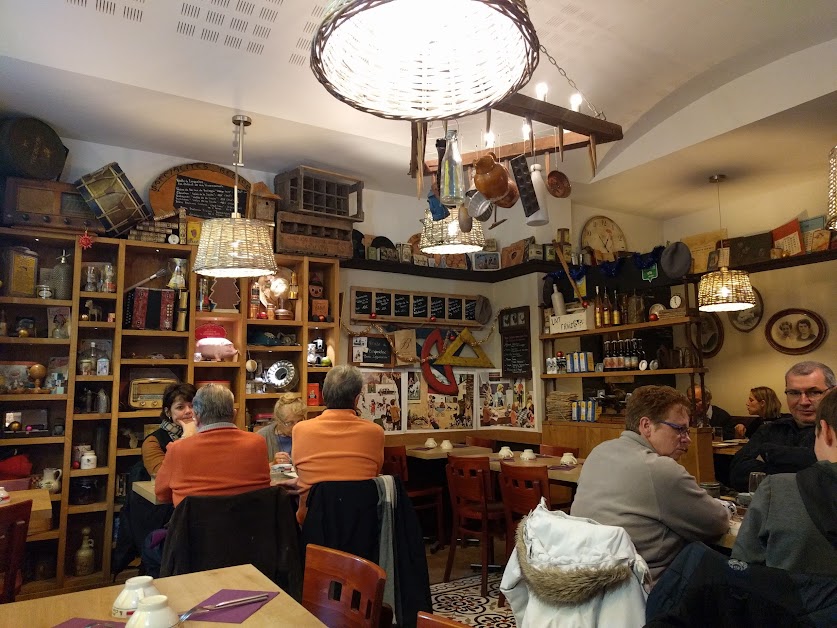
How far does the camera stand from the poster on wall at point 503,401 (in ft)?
22.0

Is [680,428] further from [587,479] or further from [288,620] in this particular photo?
[288,620]

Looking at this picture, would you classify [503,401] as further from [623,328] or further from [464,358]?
[623,328]

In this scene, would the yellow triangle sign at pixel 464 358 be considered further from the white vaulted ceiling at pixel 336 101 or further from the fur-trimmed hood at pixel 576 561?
the fur-trimmed hood at pixel 576 561

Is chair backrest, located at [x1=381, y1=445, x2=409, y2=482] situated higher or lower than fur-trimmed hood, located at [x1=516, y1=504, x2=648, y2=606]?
lower

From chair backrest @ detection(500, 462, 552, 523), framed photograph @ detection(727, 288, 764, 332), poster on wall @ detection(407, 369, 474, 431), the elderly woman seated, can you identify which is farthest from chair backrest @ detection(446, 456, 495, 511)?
framed photograph @ detection(727, 288, 764, 332)

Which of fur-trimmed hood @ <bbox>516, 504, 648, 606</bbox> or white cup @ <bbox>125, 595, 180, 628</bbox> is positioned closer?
white cup @ <bbox>125, 595, 180, 628</bbox>

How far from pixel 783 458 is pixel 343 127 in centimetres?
373

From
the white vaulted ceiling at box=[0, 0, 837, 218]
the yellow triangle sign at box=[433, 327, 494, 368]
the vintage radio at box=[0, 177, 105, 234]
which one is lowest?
the yellow triangle sign at box=[433, 327, 494, 368]

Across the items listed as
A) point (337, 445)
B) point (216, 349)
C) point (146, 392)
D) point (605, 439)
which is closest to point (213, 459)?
point (337, 445)

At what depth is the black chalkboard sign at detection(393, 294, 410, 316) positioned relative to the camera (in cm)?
650

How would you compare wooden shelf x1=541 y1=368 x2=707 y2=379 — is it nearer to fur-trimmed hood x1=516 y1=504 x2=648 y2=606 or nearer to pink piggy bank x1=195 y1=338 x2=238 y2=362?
pink piggy bank x1=195 y1=338 x2=238 y2=362

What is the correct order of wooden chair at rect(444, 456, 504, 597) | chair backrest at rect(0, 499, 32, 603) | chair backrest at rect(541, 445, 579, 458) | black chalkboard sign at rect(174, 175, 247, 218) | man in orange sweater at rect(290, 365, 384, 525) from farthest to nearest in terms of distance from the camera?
black chalkboard sign at rect(174, 175, 247, 218) < chair backrest at rect(541, 445, 579, 458) < wooden chair at rect(444, 456, 504, 597) < man in orange sweater at rect(290, 365, 384, 525) < chair backrest at rect(0, 499, 32, 603)

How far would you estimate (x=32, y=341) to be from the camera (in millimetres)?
4602

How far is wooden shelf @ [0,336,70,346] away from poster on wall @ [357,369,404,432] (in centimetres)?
261
